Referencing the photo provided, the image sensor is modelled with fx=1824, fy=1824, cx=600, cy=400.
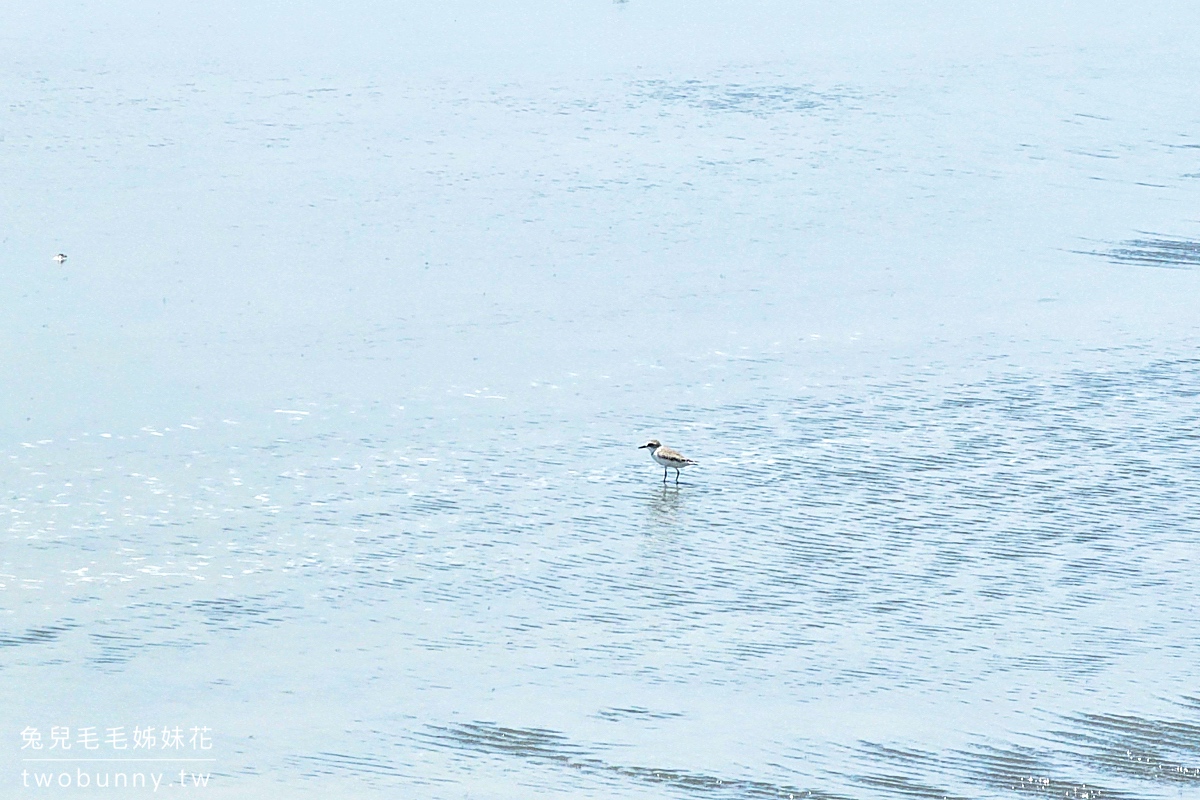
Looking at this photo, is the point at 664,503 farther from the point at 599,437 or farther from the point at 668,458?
the point at 599,437

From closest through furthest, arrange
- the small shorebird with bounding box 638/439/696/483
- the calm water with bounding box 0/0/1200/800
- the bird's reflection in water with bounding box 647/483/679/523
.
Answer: the calm water with bounding box 0/0/1200/800 → the bird's reflection in water with bounding box 647/483/679/523 → the small shorebird with bounding box 638/439/696/483

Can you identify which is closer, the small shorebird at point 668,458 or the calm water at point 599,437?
the calm water at point 599,437

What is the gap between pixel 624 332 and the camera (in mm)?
33844

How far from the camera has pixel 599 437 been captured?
2867 cm

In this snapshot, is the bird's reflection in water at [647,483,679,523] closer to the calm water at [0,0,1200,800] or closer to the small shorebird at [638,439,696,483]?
the calm water at [0,0,1200,800]

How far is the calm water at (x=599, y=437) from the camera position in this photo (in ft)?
64.1

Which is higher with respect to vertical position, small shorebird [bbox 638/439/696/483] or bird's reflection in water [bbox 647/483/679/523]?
small shorebird [bbox 638/439/696/483]

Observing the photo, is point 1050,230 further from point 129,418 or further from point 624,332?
point 129,418

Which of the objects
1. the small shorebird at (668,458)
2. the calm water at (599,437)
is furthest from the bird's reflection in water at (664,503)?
the small shorebird at (668,458)

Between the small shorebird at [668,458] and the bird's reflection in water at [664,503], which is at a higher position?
the small shorebird at [668,458]

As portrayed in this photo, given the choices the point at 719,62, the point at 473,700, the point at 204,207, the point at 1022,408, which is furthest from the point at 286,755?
the point at 719,62

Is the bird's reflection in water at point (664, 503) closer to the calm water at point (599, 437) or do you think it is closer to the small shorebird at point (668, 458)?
the calm water at point (599, 437)

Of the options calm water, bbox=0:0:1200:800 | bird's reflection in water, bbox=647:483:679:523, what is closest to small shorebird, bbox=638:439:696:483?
bird's reflection in water, bbox=647:483:679:523

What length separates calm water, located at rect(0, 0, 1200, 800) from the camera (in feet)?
64.1
